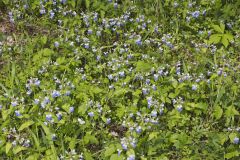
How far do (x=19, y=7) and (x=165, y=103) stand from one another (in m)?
2.48

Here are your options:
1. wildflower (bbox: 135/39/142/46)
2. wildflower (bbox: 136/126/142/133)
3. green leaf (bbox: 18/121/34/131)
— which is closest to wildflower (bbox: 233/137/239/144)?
wildflower (bbox: 136/126/142/133)

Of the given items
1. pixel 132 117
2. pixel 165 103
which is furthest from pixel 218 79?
pixel 132 117

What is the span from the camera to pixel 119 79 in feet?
14.7

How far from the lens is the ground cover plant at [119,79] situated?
12.9 feet

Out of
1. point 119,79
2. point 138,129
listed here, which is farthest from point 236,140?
point 119,79

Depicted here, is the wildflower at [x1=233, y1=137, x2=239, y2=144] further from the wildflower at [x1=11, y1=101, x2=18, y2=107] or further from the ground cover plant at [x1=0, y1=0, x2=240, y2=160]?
the wildflower at [x1=11, y1=101, x2=18, y2=107]

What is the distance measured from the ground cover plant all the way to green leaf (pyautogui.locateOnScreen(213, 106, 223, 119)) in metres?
0.01

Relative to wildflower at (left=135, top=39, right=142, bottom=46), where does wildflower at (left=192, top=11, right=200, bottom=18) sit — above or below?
above

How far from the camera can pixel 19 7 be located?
18.2 ft

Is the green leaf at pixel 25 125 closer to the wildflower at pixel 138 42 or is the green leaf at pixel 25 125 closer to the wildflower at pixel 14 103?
the wildflower at pixel 14 103

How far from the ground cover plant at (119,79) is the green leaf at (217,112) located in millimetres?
11

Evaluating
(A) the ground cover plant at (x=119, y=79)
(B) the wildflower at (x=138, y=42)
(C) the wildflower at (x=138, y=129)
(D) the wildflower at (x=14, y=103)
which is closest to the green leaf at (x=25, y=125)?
(A) the ground cover plant at (x=119, y=79)

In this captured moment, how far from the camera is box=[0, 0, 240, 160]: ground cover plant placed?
3941 millimetres

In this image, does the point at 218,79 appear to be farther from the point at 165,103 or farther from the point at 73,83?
the point at 73,83
